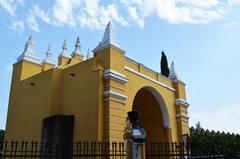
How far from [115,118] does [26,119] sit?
567cm

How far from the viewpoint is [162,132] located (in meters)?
15.6

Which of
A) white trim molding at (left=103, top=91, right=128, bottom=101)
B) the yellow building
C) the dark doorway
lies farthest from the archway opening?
the dark doorway

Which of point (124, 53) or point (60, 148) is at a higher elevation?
point (124, 53)

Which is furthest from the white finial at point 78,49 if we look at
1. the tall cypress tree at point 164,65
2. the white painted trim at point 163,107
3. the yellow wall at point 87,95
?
the white painted trim at point 163,107

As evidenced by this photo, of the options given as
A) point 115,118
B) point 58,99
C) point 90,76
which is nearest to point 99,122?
point 115,118

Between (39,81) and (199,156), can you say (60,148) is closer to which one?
(199,156)

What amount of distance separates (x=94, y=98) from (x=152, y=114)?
5.75 meters

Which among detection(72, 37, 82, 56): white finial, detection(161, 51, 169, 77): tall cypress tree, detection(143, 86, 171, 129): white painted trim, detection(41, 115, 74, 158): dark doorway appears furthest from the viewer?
detection(161, 51, 169, 77): tall cypress tree

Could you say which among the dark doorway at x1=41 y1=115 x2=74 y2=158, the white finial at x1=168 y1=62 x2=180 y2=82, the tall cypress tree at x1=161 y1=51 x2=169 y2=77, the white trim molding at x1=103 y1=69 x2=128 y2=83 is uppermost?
the tall cypress tree at x1=161 y1=51 x2=169 y2=77

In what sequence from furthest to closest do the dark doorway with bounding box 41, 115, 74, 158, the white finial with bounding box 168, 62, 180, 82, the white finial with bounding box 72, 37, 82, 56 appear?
the white finial with bounding box 72, 37, 82, 56 < the white finial with bounding box 168, 62, 180, 82 < the dark doorway with bounding box 41, 115, 74, 158

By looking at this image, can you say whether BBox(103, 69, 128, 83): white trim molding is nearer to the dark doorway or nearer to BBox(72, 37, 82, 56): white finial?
the dark doorway

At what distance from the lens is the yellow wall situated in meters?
11.3

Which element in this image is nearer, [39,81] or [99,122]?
[99,122]

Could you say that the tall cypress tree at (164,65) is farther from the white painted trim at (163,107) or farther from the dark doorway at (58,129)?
the dark doorway at (58,129)
